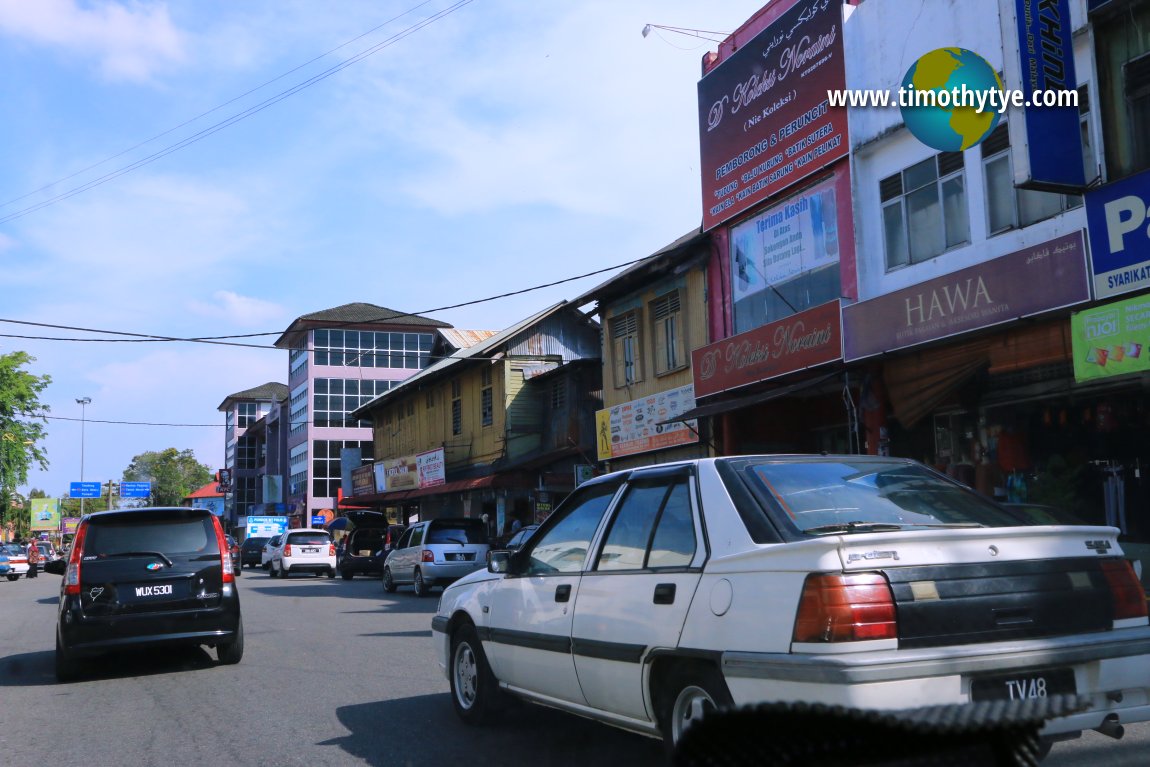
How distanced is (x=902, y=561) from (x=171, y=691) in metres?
7.02

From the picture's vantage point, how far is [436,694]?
8.03 metres

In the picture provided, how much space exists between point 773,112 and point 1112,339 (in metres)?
8.64

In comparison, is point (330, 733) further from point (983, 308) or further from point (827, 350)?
point (827, 350)

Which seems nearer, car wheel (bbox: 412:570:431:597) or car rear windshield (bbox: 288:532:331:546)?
car wheel (bbox: 412:570:431:597)

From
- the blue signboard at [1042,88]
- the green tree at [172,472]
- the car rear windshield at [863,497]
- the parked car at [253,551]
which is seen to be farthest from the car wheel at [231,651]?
the green tree at [172,472]

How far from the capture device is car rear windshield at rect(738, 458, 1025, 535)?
14.4 feet

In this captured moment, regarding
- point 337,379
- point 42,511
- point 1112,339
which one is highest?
point 337,379

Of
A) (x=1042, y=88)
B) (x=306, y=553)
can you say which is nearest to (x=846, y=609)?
(x=1042, y=88)

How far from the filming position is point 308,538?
3241 cm

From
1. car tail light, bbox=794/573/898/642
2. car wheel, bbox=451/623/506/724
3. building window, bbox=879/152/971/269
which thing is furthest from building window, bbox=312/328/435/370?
car tail light, bbox=794/573/898/642

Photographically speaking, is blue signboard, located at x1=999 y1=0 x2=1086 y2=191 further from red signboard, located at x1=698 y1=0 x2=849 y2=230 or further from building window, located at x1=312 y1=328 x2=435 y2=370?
building window, located at x1=312 y1=328 x2=435 y2=370

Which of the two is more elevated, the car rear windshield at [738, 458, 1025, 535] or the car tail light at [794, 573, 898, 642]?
the car rear windshield at [738, 458, 1025, 535]

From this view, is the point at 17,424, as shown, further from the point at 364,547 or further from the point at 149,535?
the point at 149,535

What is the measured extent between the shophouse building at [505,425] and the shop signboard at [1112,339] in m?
16.0
